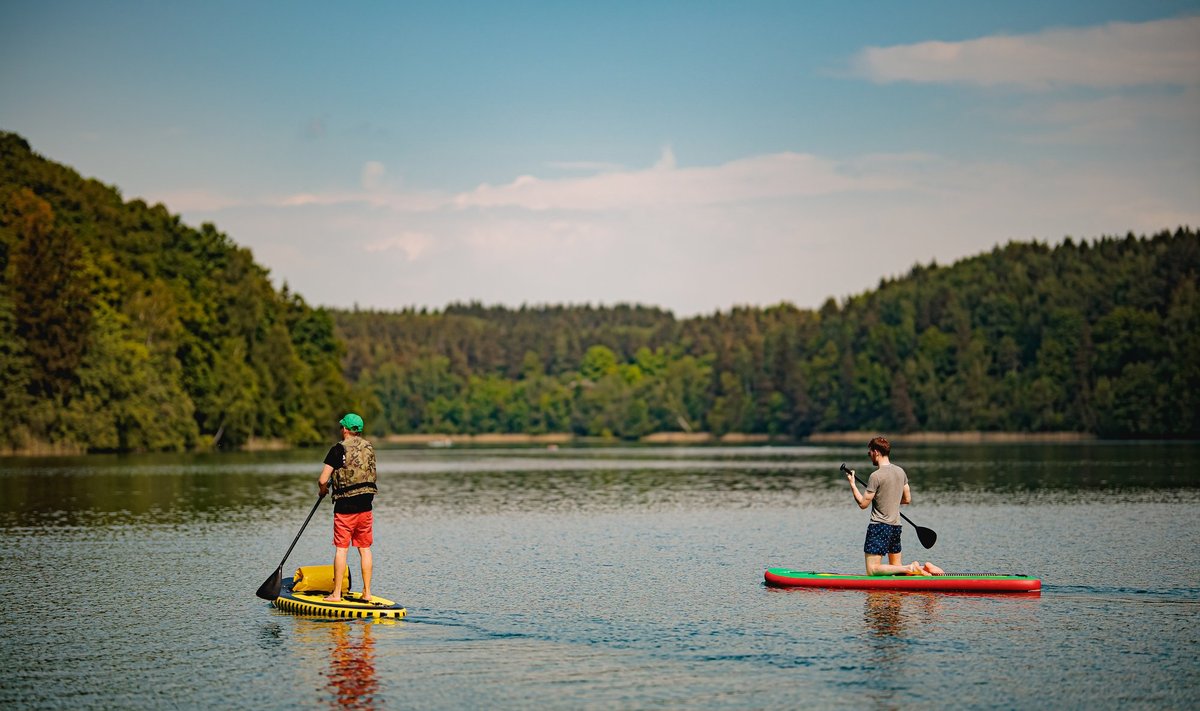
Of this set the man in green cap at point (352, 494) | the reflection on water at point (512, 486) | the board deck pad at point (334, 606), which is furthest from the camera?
the reflection on water at point (512, 486)

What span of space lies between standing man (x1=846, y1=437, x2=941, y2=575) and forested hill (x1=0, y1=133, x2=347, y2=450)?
88479mm

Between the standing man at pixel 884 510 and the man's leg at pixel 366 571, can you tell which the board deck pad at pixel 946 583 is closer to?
the standing man at pixel 884 510

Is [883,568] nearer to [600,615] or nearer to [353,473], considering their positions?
[600,615]

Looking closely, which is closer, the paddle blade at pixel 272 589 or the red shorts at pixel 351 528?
the red shorts at pixel 351 528

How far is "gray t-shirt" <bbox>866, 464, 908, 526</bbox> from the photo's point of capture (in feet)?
74.0

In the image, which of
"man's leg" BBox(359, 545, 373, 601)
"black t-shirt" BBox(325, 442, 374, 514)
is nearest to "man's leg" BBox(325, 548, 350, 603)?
"man's leg" BBox(359, 545, 373, 601)

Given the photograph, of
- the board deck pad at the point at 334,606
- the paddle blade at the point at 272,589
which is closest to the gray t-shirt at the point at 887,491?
the board deck pad at the point at 334,606

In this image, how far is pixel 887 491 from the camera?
22.6 meters

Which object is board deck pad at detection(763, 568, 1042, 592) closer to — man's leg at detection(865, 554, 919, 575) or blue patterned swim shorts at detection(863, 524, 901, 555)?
man's leg at detection(865, 554, 919, 575)

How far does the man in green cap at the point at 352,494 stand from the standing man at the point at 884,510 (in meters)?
8.16

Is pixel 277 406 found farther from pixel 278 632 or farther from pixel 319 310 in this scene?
pixel 278 632

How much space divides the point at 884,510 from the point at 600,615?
17.5 feet

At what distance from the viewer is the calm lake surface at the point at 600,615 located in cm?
1561

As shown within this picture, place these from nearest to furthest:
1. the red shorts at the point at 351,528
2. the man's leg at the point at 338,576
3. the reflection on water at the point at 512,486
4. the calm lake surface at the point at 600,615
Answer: the calm lake surface at the point at 600,615, the red shorts at the point at 351,528, the man's leg at the point at 338,576, the reflection on water at the point at 512,486
